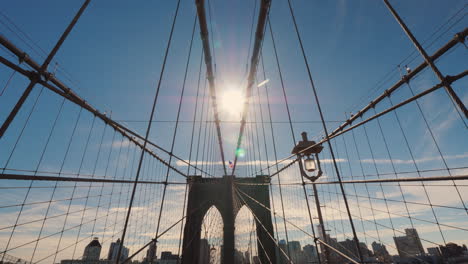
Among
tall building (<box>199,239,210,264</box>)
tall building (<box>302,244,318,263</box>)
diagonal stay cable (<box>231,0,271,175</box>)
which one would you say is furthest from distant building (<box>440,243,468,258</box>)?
tall building (<box>199,239,210,264</box>)

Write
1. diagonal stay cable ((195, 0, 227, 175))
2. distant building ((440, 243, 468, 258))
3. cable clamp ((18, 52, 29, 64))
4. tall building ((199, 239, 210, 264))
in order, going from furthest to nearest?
tall building ((199, 239, 210, 264)) < diagonal stay cable ((195, 0, 227, 175)) < cable clamp ((18, 52, 29, 64)) < distant building ((440, 243, 468, 258))

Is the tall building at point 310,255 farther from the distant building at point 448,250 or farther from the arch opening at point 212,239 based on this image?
the arch opening at point 212,239

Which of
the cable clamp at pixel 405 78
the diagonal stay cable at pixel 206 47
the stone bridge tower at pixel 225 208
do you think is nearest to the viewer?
the cable clamp at pixel 405 78

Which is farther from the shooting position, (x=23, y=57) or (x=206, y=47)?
(x=206, y=47)

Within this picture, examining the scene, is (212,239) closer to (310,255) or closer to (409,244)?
(409,244)

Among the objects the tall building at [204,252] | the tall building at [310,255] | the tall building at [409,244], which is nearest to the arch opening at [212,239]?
the tall building at [204,252]

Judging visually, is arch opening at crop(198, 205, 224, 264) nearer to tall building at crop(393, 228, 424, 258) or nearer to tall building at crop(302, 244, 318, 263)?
tall building at crop(302, 244, 318, 263)

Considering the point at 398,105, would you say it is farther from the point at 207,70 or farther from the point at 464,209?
the point at 207,70

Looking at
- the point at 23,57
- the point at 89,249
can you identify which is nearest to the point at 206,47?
the point at 23,57

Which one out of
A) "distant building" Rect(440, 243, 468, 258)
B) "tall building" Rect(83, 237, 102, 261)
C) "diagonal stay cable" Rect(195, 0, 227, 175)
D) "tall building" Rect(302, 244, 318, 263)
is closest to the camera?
"distant building" Rect(440, 243, 468, 258)

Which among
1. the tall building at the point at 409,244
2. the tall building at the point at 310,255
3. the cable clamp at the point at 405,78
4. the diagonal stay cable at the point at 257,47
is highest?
the diagonal stay cable at the point at 257,47

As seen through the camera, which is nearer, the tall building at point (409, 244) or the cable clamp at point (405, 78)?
the tall building at point (409, 244)

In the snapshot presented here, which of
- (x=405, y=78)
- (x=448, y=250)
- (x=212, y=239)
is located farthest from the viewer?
(x=212, y=239)

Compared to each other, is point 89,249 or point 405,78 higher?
point 405,78
